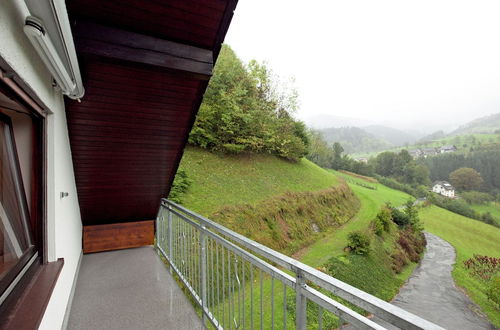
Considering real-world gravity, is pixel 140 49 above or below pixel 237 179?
above

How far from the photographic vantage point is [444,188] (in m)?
47.2

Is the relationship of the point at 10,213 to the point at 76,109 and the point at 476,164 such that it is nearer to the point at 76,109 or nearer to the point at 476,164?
the point at 76,109

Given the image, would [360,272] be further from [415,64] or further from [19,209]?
[415,64]

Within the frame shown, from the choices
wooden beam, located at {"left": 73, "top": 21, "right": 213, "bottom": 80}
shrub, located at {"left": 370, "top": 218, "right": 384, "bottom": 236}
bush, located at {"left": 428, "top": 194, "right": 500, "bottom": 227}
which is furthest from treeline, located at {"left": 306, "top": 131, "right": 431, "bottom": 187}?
wooden beam, located at {"left": 73, "top": 21, "right": 213, "bottom": 80}

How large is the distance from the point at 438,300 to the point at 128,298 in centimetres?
1531

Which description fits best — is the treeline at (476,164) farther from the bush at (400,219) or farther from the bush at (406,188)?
the bush at (400,219)

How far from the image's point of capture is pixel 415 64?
126 meters

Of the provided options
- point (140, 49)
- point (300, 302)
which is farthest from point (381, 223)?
point (140, 49)

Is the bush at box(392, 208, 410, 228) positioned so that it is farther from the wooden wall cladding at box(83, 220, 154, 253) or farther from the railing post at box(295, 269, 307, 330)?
the railing post at box(295, 269, 307, 330)

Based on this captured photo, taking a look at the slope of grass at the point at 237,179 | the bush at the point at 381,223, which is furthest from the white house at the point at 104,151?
the bush at the point at 381,223

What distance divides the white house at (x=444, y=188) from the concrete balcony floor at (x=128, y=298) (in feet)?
188

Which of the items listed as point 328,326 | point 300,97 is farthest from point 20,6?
point 300,97

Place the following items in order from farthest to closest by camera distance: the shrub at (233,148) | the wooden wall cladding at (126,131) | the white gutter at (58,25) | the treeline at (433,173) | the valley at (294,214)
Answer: the treeline at (433,173)
the shrub at (233,148)
the valley at (294,214)
the wooden wall cladding at (126,131)
the white gutter at (58,25)

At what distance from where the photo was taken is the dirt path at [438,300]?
1076 cm
